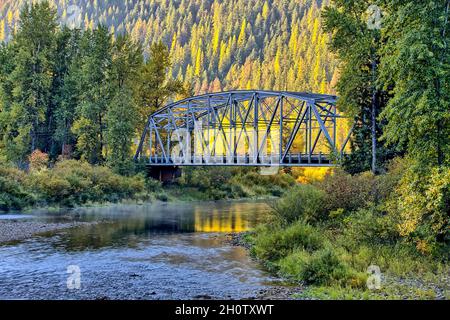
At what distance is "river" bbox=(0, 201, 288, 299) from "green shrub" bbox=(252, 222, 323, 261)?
78 centimetres

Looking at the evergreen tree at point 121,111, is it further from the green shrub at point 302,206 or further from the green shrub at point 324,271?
the green shrub at point 324,271

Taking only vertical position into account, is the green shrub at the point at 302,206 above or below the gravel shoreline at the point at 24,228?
above

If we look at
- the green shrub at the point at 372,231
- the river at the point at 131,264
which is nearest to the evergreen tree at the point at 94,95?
the river at the point at 131,264

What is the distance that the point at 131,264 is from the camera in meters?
18.3

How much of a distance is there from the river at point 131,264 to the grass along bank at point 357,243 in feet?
4.32

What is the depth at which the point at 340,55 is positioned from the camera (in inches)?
1186

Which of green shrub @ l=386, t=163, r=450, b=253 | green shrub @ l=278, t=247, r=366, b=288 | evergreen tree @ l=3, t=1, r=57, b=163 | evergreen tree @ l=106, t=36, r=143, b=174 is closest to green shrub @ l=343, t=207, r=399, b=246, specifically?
green shrub @ l=386, t=163, r=450, b=253

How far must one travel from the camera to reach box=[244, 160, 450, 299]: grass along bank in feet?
47.6

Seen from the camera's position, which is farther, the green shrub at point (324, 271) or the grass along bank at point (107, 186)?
the grass along bank at point (107, 186)

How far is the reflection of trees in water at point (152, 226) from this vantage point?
2330cm

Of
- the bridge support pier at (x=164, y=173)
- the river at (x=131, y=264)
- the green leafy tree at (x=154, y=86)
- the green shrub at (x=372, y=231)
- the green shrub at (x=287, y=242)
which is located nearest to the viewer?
the river at (x=131, y=264)

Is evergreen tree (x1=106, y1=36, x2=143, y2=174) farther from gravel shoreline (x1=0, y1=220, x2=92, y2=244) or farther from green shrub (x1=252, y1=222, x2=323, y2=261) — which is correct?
green shrub (x1=252, y1=222, x2=323, y2=261)
